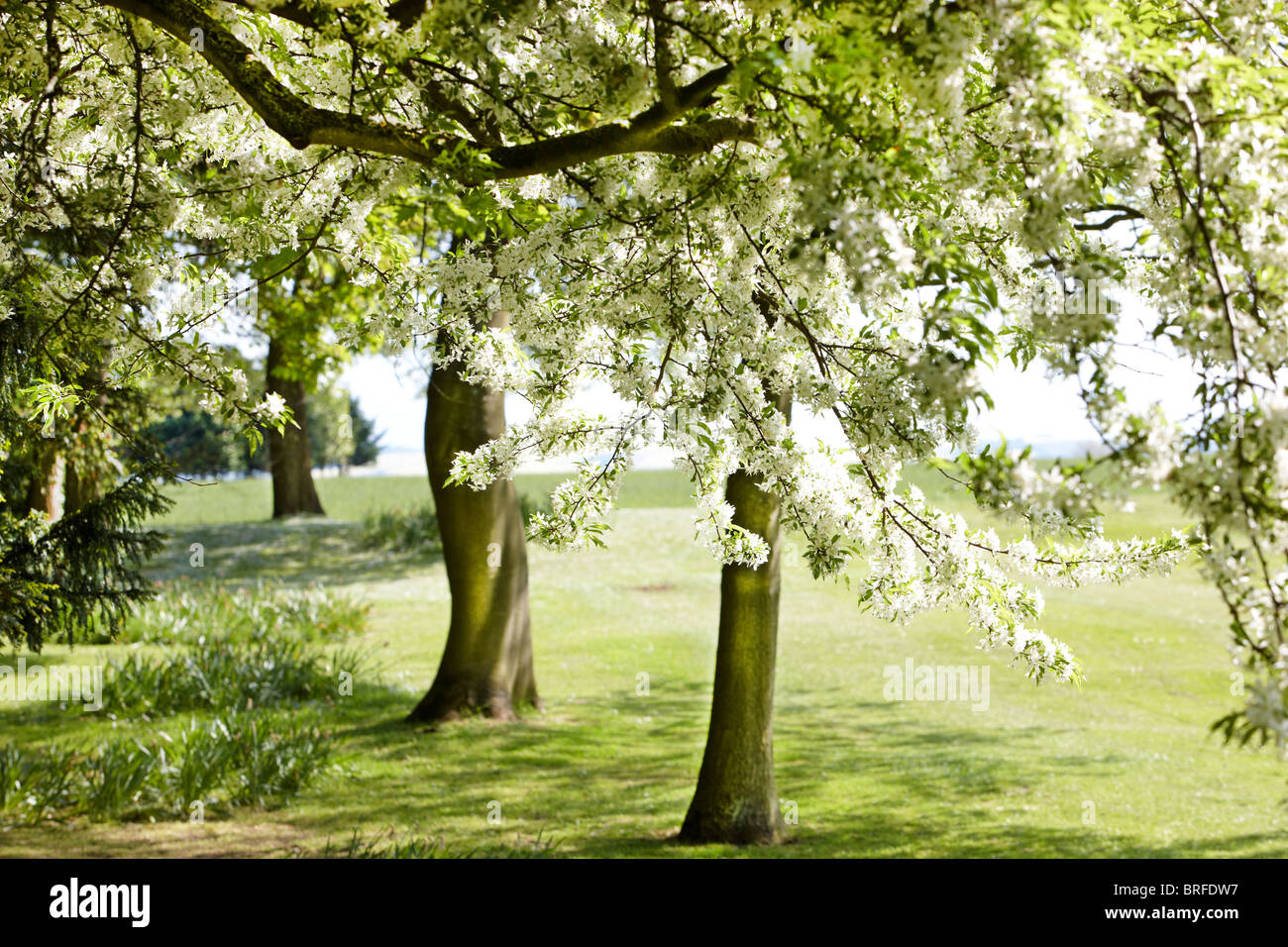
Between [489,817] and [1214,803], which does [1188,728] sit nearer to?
[1214,803]

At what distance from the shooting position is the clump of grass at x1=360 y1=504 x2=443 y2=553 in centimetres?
2427

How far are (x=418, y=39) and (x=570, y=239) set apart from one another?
1144 millimetres

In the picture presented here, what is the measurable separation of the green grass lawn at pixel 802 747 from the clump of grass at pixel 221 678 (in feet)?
1.60

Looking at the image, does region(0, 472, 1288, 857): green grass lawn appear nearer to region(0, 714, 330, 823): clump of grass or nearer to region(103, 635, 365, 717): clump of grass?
region(0, 714, 330, 823): clump of grass

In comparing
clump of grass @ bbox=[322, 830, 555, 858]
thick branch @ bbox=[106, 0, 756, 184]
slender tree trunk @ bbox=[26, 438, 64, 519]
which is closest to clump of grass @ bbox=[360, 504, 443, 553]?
slender tree trunk @ bbox=[26, 438, 64, 519]

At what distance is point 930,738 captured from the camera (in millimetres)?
12453

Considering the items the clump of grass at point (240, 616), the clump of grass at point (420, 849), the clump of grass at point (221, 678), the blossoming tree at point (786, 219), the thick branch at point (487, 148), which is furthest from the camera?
the clump of grass at point (240, 616)

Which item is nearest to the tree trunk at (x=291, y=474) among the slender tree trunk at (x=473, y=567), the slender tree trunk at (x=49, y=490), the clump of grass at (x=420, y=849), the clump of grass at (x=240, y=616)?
the clump of grass at (x=240, y=616)

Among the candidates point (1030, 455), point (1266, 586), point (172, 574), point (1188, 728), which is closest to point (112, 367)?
point (1030, 455)

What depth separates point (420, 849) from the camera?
720cm

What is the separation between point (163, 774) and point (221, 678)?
3386 mm

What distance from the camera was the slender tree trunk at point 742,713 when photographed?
8031 mm

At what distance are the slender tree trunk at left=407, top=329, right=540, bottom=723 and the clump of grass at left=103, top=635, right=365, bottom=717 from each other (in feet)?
5.04

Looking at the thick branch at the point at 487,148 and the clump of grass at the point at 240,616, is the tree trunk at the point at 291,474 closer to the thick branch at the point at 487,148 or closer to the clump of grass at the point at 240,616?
the clump of grass at the point at 240,616
